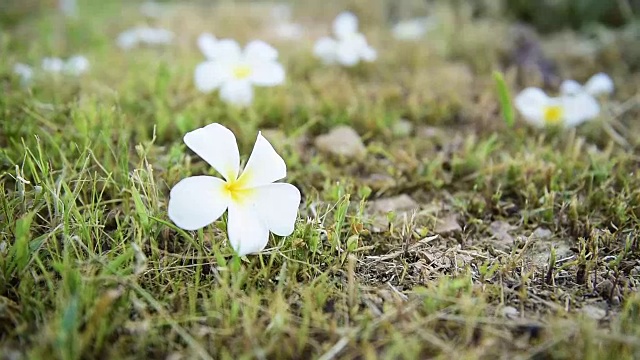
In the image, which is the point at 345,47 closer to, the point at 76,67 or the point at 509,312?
the point at 76,67

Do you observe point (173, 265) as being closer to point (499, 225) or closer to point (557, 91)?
point (499, 225)

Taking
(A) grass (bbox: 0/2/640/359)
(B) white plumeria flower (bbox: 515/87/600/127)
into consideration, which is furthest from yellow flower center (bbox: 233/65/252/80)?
(B) white plumeria flower (bbox: 515/87/600/127)

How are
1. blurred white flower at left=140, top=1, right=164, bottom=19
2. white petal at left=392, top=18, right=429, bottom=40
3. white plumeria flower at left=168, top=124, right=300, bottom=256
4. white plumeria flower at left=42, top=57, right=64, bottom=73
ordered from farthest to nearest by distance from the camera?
1. blurred white flower at left=140, top=1, right=164, bottom=19
2. white petal at left=392, top=18, right=429, bottom=40
3. white plumeria flower at left=42, top=57, right=64, bottom=73
4. white plumeria flower at left=168, top=124, right=300, bottom=256

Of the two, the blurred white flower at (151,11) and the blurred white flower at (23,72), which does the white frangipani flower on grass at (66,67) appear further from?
the blurred white flower at (151,11)

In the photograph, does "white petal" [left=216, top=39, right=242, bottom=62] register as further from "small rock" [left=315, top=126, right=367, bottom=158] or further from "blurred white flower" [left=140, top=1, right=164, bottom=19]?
"blurred white flower" [left=140, top=1, right=164, bottom=19]

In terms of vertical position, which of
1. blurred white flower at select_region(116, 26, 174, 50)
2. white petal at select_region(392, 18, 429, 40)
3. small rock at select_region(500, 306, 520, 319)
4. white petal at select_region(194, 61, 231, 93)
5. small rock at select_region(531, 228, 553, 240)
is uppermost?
white petal at select_region(194, 61, 231, 93)

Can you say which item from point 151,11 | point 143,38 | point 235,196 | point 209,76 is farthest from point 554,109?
point 151,11
